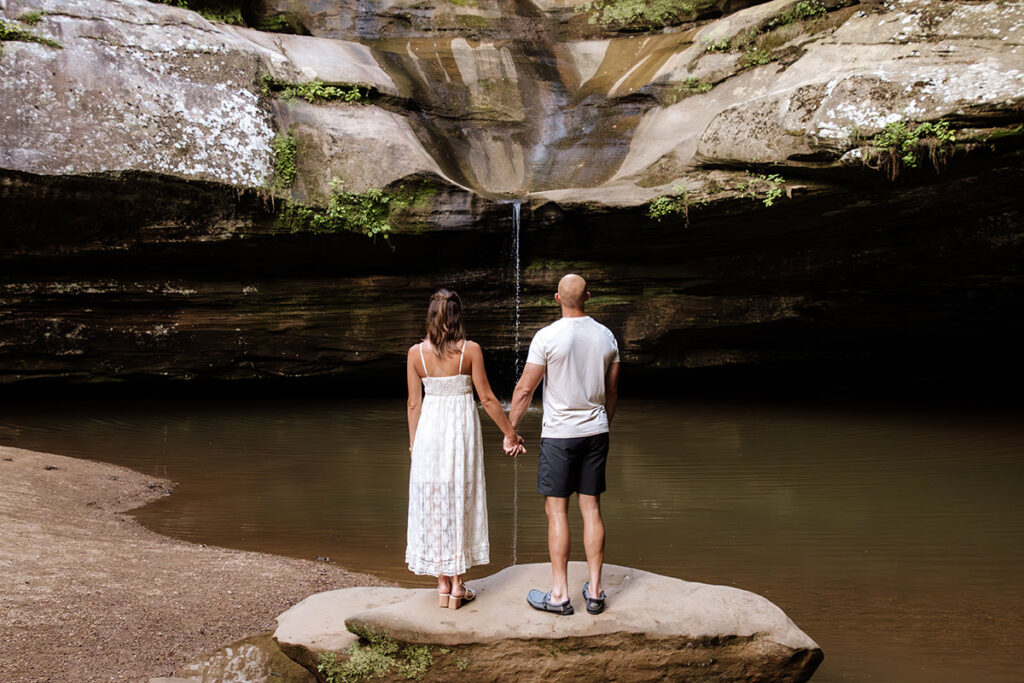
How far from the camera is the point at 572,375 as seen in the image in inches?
141

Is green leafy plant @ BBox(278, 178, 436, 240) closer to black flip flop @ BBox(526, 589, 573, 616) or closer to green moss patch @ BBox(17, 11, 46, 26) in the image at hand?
green moss patch @ BBox(17, 11, 46, 26)

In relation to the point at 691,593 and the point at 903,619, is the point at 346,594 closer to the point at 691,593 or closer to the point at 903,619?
the point at 691,593

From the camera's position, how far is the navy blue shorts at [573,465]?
3.59m

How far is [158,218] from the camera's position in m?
9.72

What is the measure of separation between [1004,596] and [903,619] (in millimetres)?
843

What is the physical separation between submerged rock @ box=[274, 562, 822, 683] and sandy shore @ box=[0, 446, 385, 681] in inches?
30.5

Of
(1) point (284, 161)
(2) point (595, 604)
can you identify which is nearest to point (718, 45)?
(1) point (284, 161)

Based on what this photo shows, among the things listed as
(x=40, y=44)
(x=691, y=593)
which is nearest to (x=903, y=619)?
(x=691, y=593)

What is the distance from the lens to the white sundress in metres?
3.59

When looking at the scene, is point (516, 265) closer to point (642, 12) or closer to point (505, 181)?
point (505, 181)

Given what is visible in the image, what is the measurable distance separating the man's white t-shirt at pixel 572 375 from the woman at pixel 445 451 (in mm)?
253

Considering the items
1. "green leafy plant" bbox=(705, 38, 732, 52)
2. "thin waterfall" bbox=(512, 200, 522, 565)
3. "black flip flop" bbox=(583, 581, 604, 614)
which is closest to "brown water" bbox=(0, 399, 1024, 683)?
"thin waterfall" bbox=(512, 200, 522, 565)

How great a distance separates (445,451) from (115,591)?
87.9 inches

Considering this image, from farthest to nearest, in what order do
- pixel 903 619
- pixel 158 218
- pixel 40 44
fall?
pixel 158 218
pixel 40 44
pixel 903 619
